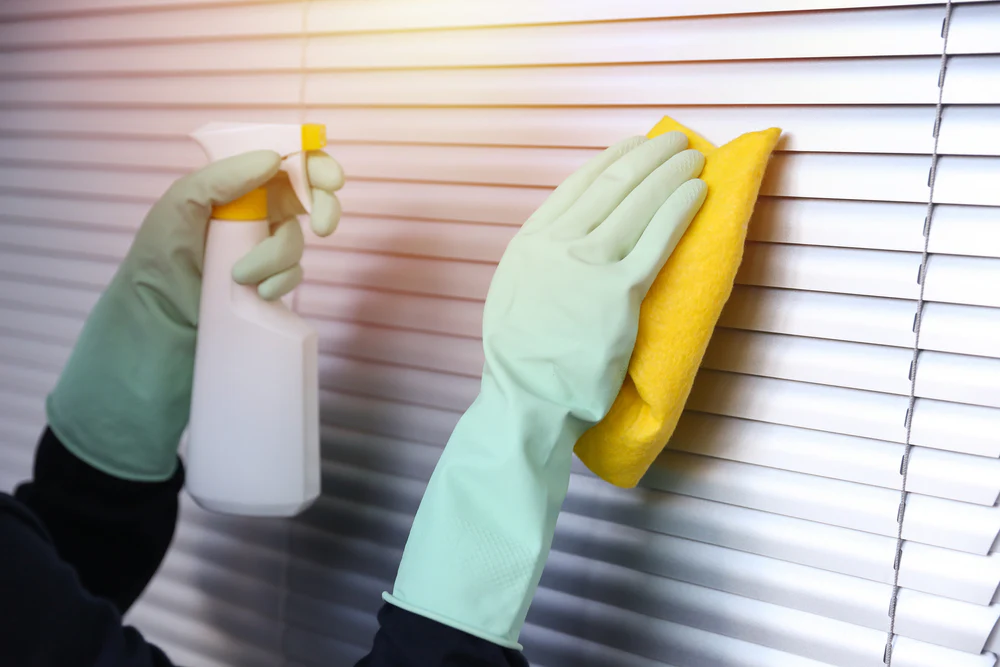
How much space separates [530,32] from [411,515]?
68 centimetres

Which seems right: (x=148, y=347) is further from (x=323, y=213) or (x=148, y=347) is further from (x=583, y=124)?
(x=583, y=124)

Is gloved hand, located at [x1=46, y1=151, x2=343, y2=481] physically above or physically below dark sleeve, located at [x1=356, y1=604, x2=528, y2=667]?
above

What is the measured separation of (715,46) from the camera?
2.44 feet

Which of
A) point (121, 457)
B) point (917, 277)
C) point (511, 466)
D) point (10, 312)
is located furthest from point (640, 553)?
point (10, 312)

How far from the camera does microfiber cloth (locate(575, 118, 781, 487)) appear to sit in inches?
25.4

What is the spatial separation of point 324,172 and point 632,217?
1.20 feet

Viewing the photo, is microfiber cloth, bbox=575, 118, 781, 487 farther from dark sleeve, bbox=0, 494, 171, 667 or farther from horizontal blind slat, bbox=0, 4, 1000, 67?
dark sleeve, bbox=0, 494, 171, 667

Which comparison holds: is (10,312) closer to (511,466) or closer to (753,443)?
(511,466)

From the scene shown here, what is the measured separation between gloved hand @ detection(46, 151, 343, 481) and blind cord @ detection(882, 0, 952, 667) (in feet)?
2.25

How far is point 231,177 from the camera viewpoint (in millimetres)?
774

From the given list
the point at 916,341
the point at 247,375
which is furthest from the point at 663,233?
the point at 247,375

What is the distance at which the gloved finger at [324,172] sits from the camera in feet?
2.62

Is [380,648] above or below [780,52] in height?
below

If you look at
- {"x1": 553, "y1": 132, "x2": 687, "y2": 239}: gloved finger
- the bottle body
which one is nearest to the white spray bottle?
the bottle body
